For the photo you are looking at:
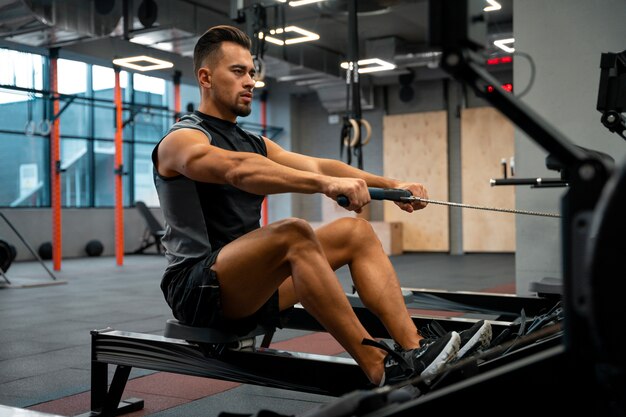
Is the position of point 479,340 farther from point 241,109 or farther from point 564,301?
point 241,109

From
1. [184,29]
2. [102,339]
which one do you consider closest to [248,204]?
[102,339]

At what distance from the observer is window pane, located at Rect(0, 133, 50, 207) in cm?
1036

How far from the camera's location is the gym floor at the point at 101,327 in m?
2.38

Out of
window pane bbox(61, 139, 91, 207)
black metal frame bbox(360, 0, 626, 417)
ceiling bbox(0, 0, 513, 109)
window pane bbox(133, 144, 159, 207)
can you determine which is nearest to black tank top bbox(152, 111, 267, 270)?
black metal frame bbox(360, 0, 626, 417)

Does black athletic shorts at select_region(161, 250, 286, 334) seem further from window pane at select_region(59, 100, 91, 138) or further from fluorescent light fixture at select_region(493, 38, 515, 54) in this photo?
window pane at select_region(59, 100, 91, 138)

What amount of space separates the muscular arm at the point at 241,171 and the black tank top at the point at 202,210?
0.07 m

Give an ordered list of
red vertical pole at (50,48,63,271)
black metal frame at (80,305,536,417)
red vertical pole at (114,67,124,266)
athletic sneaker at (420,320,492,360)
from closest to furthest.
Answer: athletic sneaker at (420,320,492,360) < black metal frame at (80,305,536,417) < red vertical pole at (50,48,63,271) < red vertical pole at (114,67,124,266)

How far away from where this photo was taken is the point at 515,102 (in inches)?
43.1

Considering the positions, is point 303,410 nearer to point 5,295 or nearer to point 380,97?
point 5,295

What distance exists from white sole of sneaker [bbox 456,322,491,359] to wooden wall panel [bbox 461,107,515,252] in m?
9.23

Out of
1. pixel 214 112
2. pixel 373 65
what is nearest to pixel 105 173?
pixel 373 65

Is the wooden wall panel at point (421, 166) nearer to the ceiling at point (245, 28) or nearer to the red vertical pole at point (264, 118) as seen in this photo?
the ceiling at point (245, 28)

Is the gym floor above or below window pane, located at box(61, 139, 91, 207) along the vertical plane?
below

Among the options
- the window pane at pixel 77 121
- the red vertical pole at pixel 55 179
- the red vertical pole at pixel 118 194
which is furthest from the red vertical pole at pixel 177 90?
the red vertical pole at pixel 55 179
